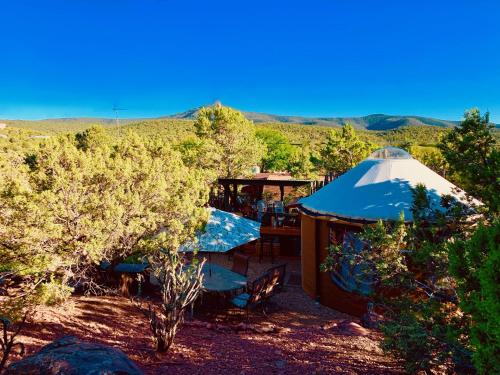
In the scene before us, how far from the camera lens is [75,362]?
134 inches

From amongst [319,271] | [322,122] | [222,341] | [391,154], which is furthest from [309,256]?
[322,122]

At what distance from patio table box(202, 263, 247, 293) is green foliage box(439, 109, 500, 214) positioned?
5004 millimetres

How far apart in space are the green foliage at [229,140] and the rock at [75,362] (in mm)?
21382

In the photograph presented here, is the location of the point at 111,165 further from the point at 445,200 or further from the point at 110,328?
the point at 445,200

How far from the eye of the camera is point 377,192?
865 centimetres

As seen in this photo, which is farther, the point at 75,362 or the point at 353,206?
the point at 353,206

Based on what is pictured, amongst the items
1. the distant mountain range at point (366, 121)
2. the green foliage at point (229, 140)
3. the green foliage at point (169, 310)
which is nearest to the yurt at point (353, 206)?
the green foliage at point (169, 310)

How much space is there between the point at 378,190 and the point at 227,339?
4.90 meters

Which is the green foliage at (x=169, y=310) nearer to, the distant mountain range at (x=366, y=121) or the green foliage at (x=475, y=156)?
the green foliage at (x=475, y=156)

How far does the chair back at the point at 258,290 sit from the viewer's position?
7590 millimetres

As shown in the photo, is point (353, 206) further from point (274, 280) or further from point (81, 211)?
point (81, 211)

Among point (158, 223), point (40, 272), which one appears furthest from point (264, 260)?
point (40, 272)

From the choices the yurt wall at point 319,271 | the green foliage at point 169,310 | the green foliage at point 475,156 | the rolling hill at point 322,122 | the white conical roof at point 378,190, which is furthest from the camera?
the rolling hill at point 322,122

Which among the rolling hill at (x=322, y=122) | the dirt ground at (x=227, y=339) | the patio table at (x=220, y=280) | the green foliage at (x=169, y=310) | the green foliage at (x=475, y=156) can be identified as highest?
the rolling hill at (x=322, y=122)
